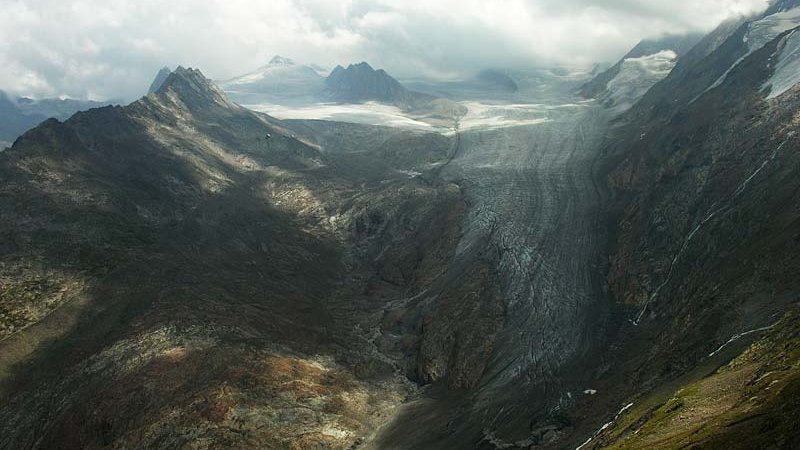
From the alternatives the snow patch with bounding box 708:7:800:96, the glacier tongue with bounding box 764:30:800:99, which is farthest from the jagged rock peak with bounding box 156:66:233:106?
the glacier tongue with bounding box 764:30:800:99

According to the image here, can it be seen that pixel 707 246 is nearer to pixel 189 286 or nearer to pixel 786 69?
pixel 786 69

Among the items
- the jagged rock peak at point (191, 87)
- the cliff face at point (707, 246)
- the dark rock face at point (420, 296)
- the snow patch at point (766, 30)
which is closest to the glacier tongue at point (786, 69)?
the cliff face at point (707, 246)

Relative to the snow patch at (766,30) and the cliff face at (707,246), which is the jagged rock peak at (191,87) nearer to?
the cliff face at (707,246)

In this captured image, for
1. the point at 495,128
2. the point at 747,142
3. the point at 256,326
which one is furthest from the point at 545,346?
the point at 495,128

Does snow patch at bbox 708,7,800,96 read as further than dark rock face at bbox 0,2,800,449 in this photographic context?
Yes

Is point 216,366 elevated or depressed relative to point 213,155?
depressed

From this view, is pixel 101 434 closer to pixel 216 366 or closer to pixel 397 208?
pixel 216 366

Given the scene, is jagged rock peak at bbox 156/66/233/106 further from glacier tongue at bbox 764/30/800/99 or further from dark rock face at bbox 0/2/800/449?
glacier tongue at bbox 764/30/800/99

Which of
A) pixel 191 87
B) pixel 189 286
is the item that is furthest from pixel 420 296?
pixel 191 87
